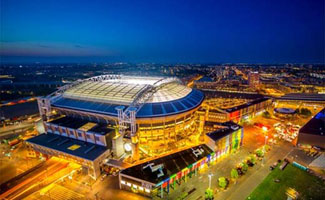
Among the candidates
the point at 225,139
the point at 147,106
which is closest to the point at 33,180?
the point at 147,106

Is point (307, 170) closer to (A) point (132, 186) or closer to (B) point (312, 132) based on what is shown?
(B) point (312, 132)

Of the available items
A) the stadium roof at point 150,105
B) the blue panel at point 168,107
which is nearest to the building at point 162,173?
the blue panel at point 168,107

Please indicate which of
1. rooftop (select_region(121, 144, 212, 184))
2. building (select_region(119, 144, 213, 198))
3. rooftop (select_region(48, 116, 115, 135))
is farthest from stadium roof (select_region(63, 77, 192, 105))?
building (select_region(119, 144, 213, 198))

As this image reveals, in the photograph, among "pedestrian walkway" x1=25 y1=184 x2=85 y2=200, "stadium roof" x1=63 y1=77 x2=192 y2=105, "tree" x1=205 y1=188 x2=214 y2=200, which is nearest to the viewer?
"tree" x1=205 y1=188 x2=214 y2=200

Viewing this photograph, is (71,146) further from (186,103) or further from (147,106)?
(186,103)

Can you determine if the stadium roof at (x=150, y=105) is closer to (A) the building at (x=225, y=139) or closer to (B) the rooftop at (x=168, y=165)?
(A) the building at (x=225, y=139)

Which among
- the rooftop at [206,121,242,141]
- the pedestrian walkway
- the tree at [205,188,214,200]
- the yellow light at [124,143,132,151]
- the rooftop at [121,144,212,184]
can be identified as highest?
the rooftop at [206,121,242,141]

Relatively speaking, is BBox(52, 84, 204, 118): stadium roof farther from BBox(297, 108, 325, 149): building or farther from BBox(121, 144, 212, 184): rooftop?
BBox(297, 108, 325, 149): building

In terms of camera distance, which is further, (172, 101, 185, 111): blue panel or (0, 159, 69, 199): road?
(172, 101, 185, 111): blue panel
